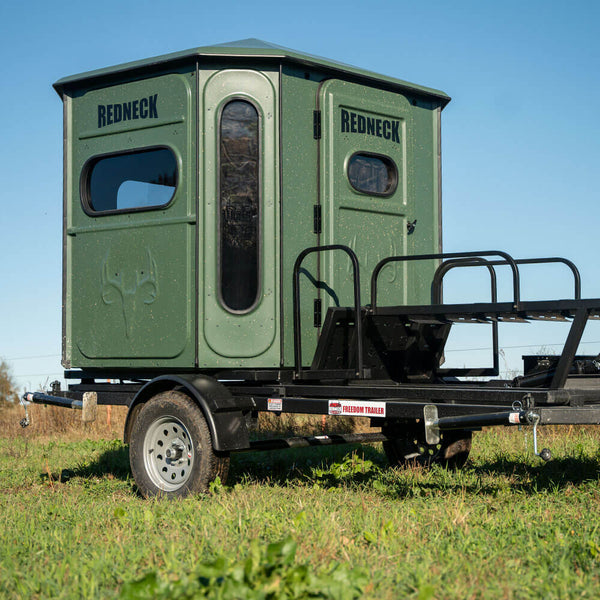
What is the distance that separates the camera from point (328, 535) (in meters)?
4.33

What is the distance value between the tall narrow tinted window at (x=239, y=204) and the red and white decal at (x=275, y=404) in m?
0.79

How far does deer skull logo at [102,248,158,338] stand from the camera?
7086mm

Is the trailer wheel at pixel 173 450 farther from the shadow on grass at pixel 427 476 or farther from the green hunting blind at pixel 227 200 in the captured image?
the shadow on grass at pixel 427 476

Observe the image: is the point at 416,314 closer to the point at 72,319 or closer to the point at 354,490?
the point at 354,490

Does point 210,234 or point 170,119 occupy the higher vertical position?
point 170,119

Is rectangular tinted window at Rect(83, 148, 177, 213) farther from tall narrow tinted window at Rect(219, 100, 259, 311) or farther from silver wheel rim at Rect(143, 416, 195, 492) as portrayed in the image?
silver wheel rim at Rect(143, 416, 195, 492)

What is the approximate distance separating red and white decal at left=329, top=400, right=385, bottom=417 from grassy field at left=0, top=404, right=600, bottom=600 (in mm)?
599

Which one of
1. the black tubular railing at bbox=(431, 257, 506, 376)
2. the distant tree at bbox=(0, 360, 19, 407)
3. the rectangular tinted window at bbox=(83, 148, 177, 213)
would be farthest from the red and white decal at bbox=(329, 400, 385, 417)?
the distant tree at bbox=(0, 360, 19, 407)

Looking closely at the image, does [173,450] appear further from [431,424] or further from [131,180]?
[131,180]

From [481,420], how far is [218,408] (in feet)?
6.66

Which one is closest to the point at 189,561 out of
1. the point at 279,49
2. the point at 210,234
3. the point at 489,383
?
the point at 210,234

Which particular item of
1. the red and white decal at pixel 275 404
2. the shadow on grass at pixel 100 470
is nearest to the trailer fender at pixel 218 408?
the red and white decal at pixel 275 404

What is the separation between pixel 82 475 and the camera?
26.6ft

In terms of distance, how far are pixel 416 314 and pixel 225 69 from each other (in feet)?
8.45
